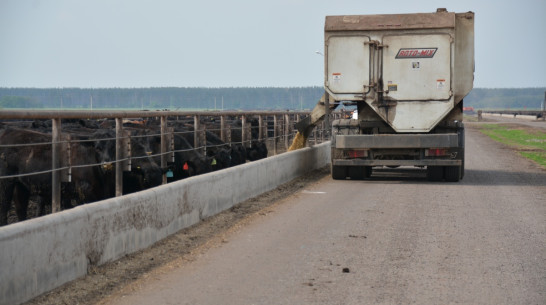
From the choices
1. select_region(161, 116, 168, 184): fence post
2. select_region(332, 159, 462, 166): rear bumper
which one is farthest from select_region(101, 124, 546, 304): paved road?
select_region(332, 159, 462, 166): rear bumper

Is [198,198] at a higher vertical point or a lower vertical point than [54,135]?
lower

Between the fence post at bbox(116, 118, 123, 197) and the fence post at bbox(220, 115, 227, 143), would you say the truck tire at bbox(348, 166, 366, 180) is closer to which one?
the fence post at bbox(220, 115, 227, 143)

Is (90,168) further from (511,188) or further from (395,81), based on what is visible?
(511,188)

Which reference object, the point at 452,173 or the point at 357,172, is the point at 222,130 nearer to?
the point at 357,172

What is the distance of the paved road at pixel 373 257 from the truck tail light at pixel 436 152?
3.07 m

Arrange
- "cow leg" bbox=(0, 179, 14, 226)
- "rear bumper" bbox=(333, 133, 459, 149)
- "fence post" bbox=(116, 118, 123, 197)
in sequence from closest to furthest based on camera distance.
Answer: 1. "fence post" bbox=(116, 118, 123, 197)
2. "cow leg" bbox=(0, 179, 14, 226)
3. "rear bumper" bbox=(333, 133, 459, 149)

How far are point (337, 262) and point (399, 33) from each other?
10871 mm

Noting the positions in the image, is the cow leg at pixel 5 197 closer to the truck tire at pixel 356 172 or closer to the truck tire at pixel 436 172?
the truck tire at pixel 356 172

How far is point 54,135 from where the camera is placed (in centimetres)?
1027

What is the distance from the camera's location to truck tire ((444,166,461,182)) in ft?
61.0

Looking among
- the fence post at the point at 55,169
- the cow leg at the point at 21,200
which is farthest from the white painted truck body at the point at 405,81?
the fence post at the point at 55,169

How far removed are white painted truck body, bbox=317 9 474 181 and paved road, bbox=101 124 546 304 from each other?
10.2 ft

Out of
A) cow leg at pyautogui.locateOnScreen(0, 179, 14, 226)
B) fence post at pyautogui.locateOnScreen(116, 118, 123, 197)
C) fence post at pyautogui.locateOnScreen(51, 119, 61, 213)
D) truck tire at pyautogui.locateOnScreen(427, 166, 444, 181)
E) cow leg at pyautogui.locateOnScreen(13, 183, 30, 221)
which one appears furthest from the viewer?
truck tire at pyautogui.locateOnScreen(427, 166, 444, 181)

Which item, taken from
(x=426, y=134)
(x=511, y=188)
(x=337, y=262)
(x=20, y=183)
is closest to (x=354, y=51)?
(x=426, y=134)
